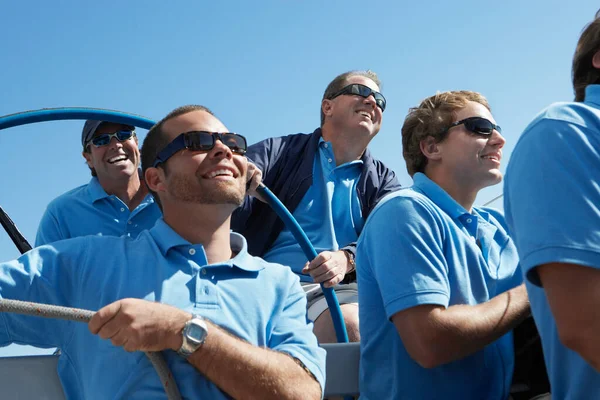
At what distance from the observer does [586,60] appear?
5.65 feet

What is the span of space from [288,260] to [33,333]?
175cm

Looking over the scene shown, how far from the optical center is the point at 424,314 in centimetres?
207

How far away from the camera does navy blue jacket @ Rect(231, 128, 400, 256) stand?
357 centimetres

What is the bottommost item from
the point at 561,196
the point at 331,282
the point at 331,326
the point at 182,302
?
the point at 331,326

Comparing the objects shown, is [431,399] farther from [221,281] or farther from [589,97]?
[589,97]

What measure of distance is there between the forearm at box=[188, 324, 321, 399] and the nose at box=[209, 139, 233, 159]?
63 cm

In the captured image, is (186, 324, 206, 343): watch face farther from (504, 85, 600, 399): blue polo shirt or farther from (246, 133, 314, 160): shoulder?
(246, 133, 314, 160): shoulder

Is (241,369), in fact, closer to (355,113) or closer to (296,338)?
(296,338)

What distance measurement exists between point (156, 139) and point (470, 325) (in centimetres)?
115

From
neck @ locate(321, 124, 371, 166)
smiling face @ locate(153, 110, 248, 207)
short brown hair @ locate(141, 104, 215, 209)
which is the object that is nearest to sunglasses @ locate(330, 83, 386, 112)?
neck @ locate(321, 124, 371, 166)

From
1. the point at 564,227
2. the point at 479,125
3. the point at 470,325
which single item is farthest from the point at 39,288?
the point at 479,125

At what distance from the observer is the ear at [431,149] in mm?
2791

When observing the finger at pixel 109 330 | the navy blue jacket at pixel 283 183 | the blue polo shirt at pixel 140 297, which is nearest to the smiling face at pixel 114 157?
the navy blue jacket at pixel 283 183

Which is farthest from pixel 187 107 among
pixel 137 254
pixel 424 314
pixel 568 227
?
pixel 568 227
